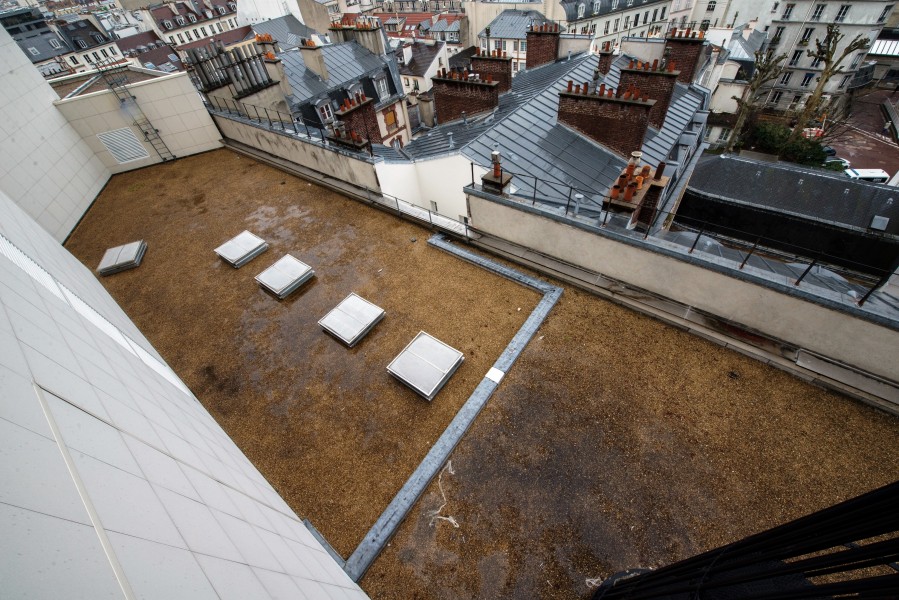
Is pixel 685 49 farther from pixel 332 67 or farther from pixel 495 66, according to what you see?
pixel 332 67

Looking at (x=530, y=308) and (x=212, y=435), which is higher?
(x=212, y=435)

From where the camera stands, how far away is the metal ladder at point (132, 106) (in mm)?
17312

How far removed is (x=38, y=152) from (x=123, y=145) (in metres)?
3.63

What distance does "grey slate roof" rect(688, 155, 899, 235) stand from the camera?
22109mm

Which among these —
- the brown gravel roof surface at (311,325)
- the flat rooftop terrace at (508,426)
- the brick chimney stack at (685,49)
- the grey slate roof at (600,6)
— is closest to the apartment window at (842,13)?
the grey slate roof at (600,6)

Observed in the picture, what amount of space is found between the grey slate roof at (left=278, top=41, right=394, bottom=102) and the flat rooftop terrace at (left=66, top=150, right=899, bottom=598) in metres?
17.2

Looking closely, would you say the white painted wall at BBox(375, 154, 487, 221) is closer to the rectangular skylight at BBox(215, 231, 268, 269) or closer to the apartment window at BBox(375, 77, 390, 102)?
the rectangular skylight at BBox(215, 231, 268, 269)

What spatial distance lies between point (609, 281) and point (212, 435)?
31.9ft

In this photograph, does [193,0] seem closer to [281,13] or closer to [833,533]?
[281,13]

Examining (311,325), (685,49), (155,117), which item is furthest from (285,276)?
(685,49)

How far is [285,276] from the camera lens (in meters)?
11.6

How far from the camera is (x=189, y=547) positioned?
2982mm

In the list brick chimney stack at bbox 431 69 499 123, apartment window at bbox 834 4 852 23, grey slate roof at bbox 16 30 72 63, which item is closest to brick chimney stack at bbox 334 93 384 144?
brick chimney stack at bbox 431 69 499 123

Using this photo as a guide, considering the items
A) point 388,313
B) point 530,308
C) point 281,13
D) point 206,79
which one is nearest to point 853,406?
point 530,308
